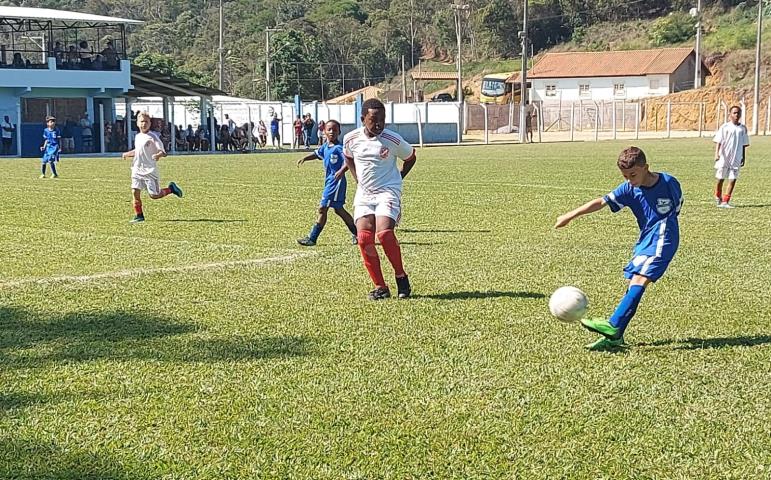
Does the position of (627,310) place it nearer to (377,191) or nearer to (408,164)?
(377,191)

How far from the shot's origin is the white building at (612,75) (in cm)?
8794

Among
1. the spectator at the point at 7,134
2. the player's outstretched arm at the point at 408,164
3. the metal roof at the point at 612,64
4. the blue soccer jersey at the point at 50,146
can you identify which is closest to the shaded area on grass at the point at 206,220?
the player's outstretched arm at the point at 408,164

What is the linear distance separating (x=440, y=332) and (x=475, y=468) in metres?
2.74

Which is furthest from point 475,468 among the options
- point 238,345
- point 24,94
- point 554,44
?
point 554,44

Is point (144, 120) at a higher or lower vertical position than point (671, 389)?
higher

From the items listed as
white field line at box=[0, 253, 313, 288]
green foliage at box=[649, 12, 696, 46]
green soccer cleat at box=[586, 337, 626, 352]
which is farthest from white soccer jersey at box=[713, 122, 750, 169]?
green foliage at box=[649, 12, 696, 46]

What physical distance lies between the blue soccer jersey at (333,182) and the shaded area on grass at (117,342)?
15.0 feet

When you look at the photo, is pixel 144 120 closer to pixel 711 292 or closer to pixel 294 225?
pixel 294 225

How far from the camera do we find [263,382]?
6.05m

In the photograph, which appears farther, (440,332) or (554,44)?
(554,44)

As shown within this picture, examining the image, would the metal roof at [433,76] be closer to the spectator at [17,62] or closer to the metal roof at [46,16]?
the metal roof at [46,16]

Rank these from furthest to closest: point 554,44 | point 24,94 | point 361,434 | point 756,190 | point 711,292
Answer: point 554,44 → point 24,94 → point 756,190 → point 711,292 → point 361,434

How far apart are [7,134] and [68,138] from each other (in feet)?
8.77

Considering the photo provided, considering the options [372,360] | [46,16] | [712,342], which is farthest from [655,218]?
[46,16]
